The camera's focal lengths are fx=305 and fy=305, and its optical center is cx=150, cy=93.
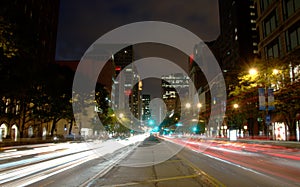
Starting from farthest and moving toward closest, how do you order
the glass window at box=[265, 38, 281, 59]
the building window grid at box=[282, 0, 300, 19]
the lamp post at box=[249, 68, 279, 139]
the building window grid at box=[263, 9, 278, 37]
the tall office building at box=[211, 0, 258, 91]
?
the tall office building at box=[211, 0, 258, 91] → the building window grid at box=[263, 9, 278, 37] → the glass window at box=[265, 38, 281, 59] → the building window grid at box=[282, 0, 300, 19] → the lamp post at box=[249, 68, 279, 139]

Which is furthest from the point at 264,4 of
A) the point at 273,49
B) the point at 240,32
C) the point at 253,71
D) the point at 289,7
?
the point at 240,32

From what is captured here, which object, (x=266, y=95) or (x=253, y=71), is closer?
(x=253, y=71)

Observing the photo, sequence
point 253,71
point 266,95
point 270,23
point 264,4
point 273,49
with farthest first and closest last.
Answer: point 264,4 → point 270,23 → point 273,49 → point 266,95 → point 253,71

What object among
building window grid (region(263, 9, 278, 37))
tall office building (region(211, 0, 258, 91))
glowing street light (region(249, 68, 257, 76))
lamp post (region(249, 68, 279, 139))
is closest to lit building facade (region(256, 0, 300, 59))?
building window grid (region(263, 9, 278, 37))

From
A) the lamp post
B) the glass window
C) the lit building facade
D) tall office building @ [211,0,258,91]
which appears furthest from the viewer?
tall office building @ [211,0,258,91]

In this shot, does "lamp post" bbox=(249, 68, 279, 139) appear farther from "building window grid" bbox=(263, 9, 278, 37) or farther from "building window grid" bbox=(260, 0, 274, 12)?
"building window grid" bbox=(260, 0, 274, 12)

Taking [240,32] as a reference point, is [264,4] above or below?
below

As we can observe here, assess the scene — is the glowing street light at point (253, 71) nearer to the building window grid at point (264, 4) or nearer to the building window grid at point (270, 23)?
the building window grid at point (270, 23)

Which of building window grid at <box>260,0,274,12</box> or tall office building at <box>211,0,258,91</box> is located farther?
tall office building at <box>211,0,258,91</box>

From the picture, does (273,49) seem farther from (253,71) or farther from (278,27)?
(253,71)

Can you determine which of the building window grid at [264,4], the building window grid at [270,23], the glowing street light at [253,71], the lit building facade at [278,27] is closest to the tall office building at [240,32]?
the building window grid at [264,4]

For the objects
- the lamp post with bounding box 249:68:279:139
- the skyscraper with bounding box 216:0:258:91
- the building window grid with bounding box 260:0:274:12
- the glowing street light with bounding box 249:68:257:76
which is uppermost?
the skyscraper with bounding box 216:0:258:91

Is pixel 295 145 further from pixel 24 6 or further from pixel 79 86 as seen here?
pixel 24 6

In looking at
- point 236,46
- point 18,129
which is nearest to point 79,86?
point 18,129
